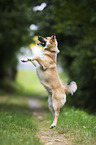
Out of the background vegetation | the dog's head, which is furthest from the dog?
the background vegetation

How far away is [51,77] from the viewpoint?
5828 mm

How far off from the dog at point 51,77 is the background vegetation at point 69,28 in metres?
3.23

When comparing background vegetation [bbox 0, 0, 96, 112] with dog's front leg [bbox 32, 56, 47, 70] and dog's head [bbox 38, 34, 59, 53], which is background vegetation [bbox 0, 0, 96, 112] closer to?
dog's head [bbox 38, 34, 59, 53]

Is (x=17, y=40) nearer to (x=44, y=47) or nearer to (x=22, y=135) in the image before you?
(x=44, y=47)

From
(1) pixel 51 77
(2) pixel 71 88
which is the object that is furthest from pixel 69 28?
(1) pixel 51 77

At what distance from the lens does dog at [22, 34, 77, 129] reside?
573 centimetres

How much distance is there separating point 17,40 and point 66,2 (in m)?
8.09

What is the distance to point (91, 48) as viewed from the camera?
14.2 m

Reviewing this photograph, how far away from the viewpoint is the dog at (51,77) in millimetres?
5727

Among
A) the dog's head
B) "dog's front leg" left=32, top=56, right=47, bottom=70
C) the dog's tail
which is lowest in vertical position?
the dog's tail

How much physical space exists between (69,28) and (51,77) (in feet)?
33.4

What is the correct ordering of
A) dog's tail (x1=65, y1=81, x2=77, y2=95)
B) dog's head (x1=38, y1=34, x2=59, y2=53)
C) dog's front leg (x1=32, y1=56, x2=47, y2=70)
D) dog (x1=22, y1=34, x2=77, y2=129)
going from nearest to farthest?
dog's front leg (x1=32, y1=56, x2=47, y2=70) → dog (x1=22, y1=34, x2=77, y2=129) → dog's head (x1=38, y1=34, x2=59, y2=53) → dog's tail (x1=65, y1=81, x2=77, y2=95)

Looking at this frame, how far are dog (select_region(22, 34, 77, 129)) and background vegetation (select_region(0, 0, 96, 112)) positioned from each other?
3.23 m

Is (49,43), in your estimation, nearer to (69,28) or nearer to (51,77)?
(51,77)
